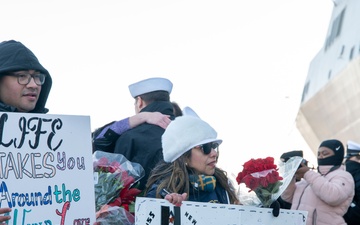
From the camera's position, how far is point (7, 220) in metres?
5.86

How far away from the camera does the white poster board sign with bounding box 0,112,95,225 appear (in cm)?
595

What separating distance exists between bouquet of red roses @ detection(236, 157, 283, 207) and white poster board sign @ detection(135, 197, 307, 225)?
135mm

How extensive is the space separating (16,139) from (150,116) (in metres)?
2.13

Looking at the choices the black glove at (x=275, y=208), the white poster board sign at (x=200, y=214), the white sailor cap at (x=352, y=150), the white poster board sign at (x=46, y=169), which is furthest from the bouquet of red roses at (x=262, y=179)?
the white sailor cap at (x=352, y=150)

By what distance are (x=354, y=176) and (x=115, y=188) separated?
15.7 feet

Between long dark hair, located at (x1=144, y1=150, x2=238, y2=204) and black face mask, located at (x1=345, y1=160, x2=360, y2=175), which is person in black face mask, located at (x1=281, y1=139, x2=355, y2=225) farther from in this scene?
long dark hair, located at (x1=144, y1=150, x2=238, y2=204)

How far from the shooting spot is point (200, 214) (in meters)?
6.73

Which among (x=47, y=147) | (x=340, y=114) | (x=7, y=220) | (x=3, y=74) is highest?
(x=340, y=114)

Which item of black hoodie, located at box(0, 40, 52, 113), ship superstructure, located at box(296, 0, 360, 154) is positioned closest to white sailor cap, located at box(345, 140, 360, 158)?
black hoodie, located at box(0, 40, 52, 113)

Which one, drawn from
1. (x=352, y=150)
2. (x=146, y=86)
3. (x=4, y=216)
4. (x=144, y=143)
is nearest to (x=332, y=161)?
(x=352, y=150)

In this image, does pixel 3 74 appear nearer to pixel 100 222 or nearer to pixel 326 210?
A: pixel 100 222

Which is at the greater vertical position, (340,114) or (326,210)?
(340,114)

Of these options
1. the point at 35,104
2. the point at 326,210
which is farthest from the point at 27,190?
the point at 326,210

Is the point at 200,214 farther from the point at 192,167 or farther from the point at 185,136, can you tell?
the point at 185,136
